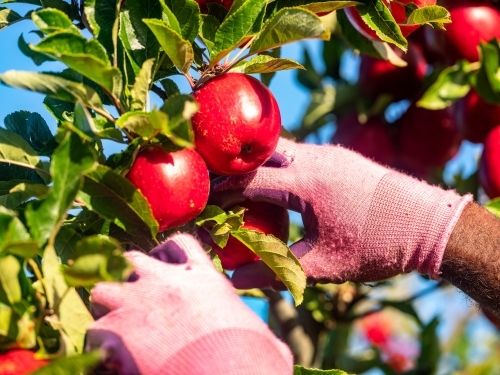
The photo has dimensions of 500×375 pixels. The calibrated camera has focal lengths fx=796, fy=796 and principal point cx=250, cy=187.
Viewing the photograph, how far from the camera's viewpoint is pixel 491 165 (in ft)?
5.94

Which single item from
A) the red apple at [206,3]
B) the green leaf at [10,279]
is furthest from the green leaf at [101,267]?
the red apple at [206,3]

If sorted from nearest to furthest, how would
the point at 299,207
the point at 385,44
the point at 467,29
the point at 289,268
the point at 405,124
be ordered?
A: the point at 289,268, the point at 299,207, the point at 385,44, the point at 467,29, the point at 405,124

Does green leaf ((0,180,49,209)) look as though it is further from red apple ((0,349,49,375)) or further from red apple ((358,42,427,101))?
red apple ((358,42,427,101))

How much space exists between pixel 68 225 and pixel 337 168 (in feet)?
1.55

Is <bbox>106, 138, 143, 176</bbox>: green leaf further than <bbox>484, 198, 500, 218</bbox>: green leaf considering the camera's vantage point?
No

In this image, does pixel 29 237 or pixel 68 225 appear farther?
pixel 68 225

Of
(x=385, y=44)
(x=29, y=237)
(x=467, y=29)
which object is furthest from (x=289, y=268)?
(x=467, y=29)

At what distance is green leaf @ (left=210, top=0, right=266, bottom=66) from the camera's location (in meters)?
0.97

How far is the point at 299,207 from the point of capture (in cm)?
126

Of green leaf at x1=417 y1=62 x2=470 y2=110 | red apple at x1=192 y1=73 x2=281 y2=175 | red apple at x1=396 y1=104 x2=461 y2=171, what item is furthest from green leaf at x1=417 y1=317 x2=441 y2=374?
red apple at x1=192 y1=73 x2=281 y2=175

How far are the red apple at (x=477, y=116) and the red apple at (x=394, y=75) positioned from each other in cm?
25

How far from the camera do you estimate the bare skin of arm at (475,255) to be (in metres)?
1.25

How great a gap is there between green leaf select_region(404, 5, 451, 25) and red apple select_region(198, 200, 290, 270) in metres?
0.35

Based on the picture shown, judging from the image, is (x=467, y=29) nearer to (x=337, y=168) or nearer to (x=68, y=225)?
(x=337, y=168)
